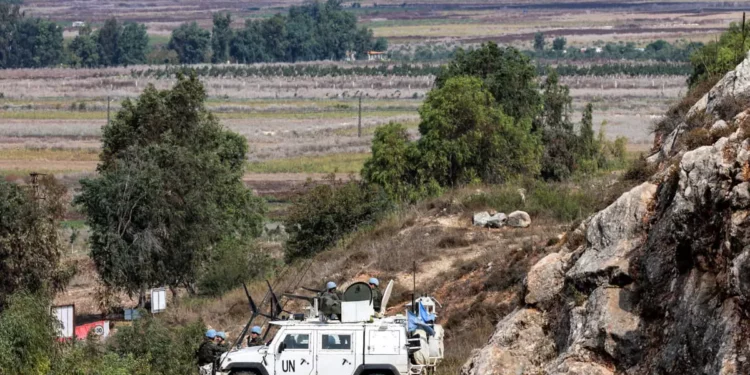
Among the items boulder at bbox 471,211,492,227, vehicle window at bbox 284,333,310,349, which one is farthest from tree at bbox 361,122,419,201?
vehicle window at bbox 284,333,310,349

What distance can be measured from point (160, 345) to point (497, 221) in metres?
10.3

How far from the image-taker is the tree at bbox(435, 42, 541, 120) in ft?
186

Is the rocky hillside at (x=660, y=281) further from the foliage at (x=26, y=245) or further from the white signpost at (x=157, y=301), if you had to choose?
the foliage at (x=26, y=245)

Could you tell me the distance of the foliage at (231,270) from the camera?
41.1 metres

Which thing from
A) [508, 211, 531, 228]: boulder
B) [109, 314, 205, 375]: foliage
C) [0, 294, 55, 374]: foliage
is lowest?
[109, 314, 205, 375]: foliage

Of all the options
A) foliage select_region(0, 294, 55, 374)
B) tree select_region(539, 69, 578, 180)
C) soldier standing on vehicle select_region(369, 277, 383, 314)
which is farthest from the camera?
tree select_region(539, 69, 578, 180)

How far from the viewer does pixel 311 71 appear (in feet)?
619

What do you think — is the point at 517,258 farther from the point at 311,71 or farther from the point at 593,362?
the point at 311,71

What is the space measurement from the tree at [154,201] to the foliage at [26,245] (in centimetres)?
246

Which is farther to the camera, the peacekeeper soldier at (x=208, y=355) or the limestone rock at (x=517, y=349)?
the peacekeeper soldier at (x=208, y=355)

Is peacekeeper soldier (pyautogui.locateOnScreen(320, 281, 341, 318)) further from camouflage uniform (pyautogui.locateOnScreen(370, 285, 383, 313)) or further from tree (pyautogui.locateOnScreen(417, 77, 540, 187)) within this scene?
tree (pyautogui.locateOnScreen(417, 77, 540, 187))

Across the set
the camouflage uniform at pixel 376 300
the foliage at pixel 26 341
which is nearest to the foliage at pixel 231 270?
the foliage at pixel 26 341

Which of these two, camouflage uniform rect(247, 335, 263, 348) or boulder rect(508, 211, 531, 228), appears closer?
camouflage uniform rect(247, 335, 263, 348)

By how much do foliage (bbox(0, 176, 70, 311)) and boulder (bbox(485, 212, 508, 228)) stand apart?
12.6 m
